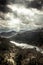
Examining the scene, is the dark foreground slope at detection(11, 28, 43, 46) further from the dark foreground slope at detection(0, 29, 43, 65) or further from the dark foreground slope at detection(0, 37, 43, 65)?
the dark foreground slope at detection(0, 37, 43, 65)

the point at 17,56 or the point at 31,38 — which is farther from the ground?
the point at 17,56

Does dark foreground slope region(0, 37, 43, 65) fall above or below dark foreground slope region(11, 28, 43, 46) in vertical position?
above

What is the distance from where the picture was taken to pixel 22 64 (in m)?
20.0

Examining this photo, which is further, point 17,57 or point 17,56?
point 17,56

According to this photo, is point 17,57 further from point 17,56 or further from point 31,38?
point 31,38

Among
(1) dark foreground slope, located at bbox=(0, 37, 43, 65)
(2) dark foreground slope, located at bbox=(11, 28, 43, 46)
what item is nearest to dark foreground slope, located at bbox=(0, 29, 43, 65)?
(1) dark foreground slope, located at bbox=(0, 37, 43, 65)

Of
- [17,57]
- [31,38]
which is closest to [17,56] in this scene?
[17,57]

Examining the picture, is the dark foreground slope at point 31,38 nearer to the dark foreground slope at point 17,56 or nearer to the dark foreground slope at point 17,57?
the dark foreground slope at point 17,56

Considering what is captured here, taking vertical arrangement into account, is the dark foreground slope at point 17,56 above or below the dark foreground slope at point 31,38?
above

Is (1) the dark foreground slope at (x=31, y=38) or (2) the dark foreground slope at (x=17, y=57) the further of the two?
(1) the dark foreground slope at (x=31, y=38)

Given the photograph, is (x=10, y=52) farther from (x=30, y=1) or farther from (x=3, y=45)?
(x=30, y=1)

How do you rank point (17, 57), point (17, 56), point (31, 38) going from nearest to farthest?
point (17, 57)
point (17, 56)
point (31, 38)

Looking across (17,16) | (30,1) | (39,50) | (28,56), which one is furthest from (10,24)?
(28,56)

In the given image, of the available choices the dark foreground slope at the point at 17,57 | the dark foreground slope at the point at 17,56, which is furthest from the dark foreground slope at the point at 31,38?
the dark foreground slope at the point at 17,57
